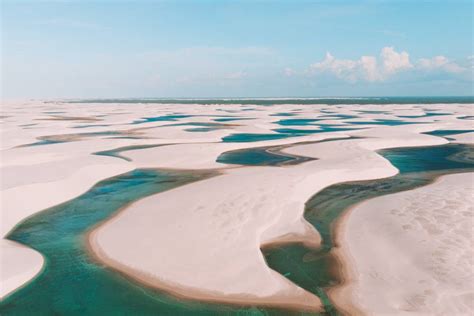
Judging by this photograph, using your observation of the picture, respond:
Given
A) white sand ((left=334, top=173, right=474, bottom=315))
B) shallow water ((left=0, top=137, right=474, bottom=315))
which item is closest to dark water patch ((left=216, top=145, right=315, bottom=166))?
shallow water ((left=0, top=137, right=474, bottom=315))

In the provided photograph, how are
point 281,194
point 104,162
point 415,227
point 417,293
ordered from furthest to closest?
1. point 104,162
2. point 281,194
3. point 415,227
4. point 417,293

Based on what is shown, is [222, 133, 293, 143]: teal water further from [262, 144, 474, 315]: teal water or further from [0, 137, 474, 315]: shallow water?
[0, 137, 474, 315]: shallow water

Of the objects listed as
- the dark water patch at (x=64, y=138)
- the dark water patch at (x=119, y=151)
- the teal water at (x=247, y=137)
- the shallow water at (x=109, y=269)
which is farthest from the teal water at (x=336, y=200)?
the dark water patch at (x=64, y=138)

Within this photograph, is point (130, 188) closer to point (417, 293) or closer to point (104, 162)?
point (104, 162)

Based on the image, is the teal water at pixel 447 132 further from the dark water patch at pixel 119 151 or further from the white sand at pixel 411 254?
the dark water patch at pixel 119 151

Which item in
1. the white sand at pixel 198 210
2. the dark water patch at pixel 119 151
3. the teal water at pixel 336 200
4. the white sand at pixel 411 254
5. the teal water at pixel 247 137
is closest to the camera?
the white sand at pixel 411 254

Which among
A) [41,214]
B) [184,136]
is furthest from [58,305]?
[184,136]

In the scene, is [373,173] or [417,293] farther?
[373,173]
